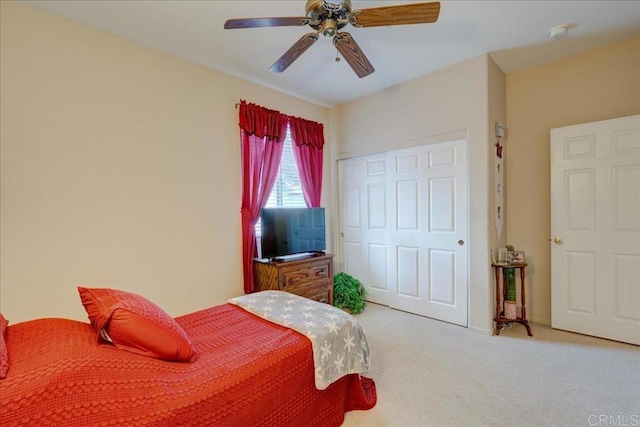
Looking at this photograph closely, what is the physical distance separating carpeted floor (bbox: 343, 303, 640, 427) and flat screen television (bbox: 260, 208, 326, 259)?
125cm

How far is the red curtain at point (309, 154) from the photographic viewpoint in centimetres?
374

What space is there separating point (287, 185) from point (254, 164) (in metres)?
0.60

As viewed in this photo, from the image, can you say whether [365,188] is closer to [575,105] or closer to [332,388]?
[575,105]

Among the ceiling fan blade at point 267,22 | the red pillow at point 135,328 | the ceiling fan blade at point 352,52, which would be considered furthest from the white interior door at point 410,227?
the red pillow at point 135,328

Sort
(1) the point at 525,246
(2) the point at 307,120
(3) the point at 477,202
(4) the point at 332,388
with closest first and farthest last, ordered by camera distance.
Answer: (4) the point at 332,388, (3) the point at 477,202, (1) the point at 525,246, (2) the point at 307,120

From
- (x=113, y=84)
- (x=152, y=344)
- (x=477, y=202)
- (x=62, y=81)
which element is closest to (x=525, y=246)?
(x=477, y=202)

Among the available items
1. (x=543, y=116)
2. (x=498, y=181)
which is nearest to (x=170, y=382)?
(x=498, y=181)

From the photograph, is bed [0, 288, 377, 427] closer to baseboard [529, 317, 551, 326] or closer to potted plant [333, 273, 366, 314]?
potted plant [333, 273, 366, 314]

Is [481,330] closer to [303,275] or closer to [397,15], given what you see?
[303,275]

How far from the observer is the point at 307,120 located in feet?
12.7

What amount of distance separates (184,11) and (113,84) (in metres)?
0.86

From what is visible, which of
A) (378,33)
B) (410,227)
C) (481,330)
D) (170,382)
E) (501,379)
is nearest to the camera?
(170,382)

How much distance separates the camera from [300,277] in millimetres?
3143

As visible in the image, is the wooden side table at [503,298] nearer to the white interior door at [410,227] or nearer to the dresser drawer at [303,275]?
the white interior door at [410,227]
